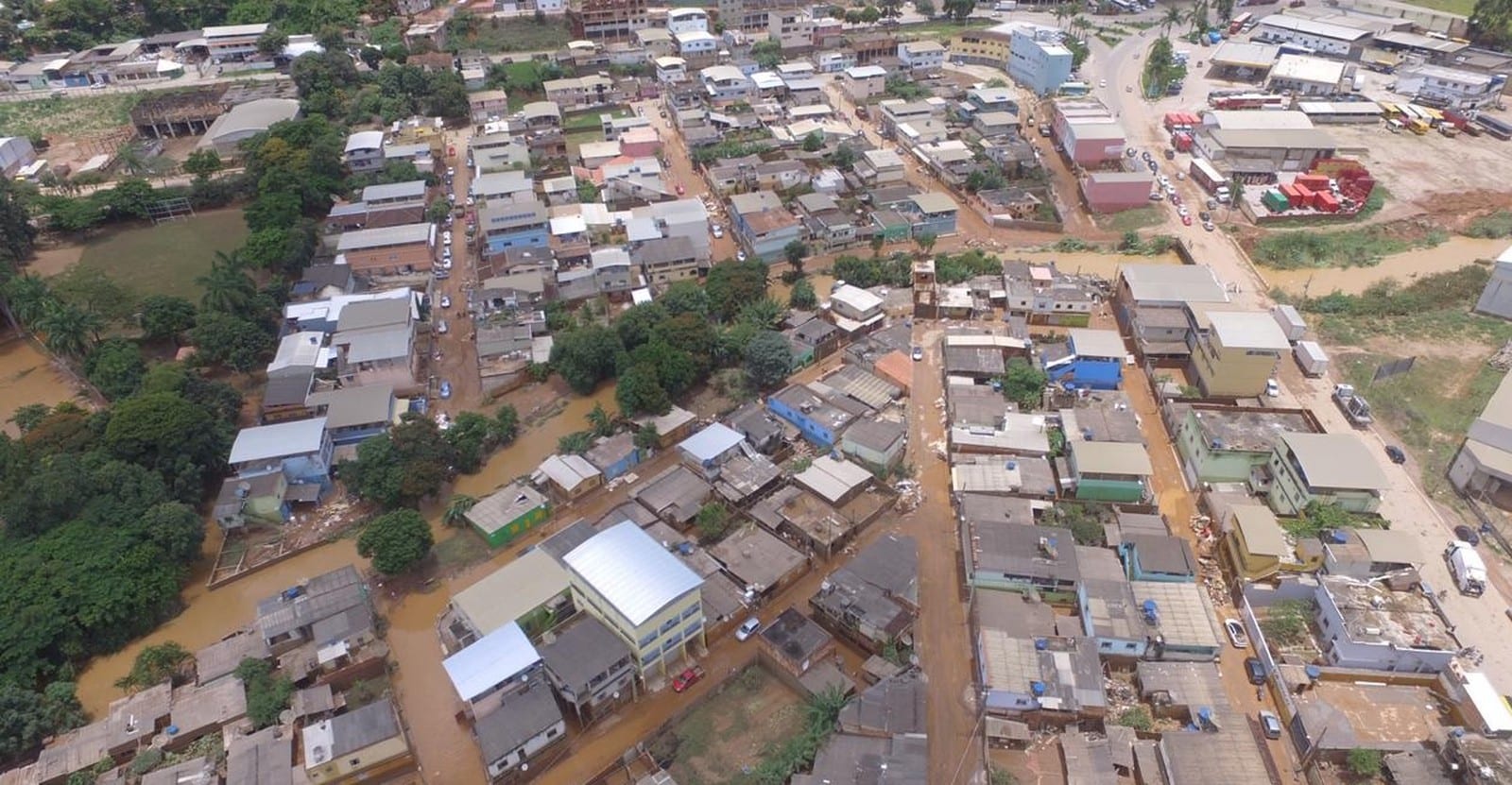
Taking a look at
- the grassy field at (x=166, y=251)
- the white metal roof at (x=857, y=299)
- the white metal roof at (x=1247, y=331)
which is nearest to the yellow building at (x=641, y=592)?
the white metal roof at (x=857, y=299)

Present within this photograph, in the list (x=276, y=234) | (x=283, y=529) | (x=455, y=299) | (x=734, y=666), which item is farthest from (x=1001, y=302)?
(x=276, y=234)

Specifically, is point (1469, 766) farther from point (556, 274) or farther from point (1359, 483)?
point (556, 274)

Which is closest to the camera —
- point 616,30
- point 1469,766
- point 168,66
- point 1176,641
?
point 1469,766

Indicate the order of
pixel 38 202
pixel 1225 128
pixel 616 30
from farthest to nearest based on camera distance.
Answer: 1. pixel 616 30
2. pixel 1225 128
3. pixel 38 202

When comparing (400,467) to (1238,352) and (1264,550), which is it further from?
(1238,352)

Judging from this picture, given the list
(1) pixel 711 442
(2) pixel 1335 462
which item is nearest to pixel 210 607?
(1) pixel 711 442

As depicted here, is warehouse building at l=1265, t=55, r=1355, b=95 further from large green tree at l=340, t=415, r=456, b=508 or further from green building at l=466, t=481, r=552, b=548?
large green tree at l=340, t=415, r=456, b=508

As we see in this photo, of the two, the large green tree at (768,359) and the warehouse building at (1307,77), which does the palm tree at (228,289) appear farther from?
the warehouse building at (1307,77)
